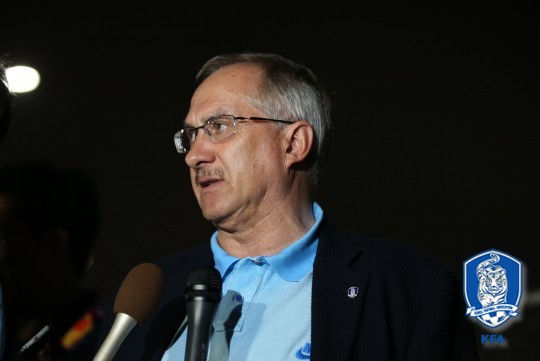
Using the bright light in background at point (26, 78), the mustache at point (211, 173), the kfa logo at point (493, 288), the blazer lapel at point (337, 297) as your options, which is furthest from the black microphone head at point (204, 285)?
the bright light in background at point (26, 78)

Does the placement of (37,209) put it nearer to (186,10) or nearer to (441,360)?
(186,10)

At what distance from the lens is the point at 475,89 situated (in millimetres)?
2770

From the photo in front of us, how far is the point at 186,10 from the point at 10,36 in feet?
2.43

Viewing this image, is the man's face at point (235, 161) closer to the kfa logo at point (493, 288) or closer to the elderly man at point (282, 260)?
the elderly man at point (282, 260)

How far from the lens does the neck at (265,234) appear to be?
221 centimetres

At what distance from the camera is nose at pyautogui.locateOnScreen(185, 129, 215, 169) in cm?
220

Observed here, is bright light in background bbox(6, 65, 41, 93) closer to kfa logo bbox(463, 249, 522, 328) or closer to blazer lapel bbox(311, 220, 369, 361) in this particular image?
blazer lapel bbox(311, 220, 369, 361)

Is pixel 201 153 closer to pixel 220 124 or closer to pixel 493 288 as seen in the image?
pixel 220 124

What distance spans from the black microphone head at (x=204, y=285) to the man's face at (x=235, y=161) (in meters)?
0.60

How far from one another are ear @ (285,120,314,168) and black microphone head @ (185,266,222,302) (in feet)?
2.68

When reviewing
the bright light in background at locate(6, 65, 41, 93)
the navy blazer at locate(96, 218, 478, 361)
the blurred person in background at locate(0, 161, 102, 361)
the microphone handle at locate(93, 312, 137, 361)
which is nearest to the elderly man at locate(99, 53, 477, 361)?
the navy blazer at locate(96, 218, 478, 361)

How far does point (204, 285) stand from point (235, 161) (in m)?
0.72

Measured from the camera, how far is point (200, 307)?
150cm

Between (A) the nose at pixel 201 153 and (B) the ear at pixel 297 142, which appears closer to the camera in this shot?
(A) the nose at pixel 201 153
